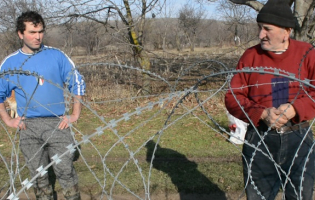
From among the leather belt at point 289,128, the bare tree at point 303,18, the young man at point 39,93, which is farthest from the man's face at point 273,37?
the bare tree at point 303,18

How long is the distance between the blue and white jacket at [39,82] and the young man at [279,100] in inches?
54.1

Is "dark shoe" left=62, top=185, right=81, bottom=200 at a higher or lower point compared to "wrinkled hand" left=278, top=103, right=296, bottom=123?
lower

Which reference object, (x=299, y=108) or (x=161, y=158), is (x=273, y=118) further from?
(x=161, y=158)

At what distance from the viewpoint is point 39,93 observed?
274 cm

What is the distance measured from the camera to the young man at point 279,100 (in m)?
2.03

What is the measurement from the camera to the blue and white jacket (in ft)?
8.89

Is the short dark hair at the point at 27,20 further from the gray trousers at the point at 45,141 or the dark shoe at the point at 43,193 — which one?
the dark shoe at the point at 43,193

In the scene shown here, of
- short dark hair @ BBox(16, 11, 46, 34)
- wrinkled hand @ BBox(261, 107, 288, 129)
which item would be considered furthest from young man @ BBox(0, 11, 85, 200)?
wrinkled hand @ BBox(261, 107, 288, 129)

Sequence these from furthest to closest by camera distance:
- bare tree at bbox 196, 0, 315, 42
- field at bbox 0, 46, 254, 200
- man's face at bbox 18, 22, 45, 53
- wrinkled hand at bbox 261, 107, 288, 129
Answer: bare tree at bbox 196, 0, 315, 42
man's face at bbox 18, 22, 45, 53
field at bbox 0, 46, 254, 200
wrinkled hand at bbox 261, 107, 288, 129

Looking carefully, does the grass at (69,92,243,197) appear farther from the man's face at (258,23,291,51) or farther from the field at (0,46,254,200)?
the man's face at (258,23,291,51)

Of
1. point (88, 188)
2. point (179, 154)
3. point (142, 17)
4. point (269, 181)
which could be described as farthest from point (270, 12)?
point (142, 17)

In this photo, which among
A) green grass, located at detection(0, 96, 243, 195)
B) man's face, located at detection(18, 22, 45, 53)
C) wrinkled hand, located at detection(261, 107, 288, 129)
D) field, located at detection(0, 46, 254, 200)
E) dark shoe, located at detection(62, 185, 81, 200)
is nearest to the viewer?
wrinkled hand, located at detection(261, 107, 288, 129)

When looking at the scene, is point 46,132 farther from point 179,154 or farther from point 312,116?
point 179,154

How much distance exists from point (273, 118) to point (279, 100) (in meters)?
0.19
